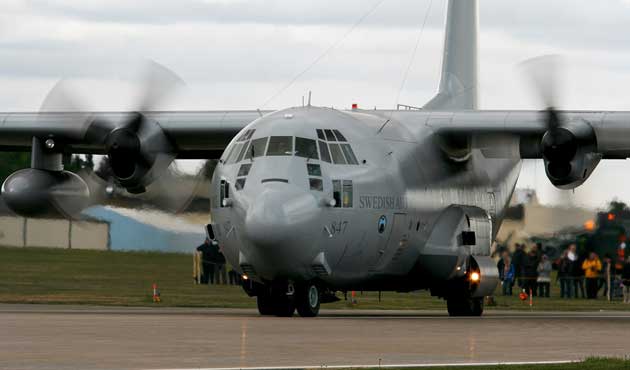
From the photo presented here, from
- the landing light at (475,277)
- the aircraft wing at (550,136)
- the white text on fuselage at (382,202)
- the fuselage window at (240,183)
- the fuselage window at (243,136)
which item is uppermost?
the aircraft wing at (550,136)

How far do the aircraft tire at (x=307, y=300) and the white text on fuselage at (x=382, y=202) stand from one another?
69.4 inches

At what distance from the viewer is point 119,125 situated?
96.5 ft

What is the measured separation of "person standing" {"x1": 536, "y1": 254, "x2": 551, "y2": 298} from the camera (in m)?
41.9

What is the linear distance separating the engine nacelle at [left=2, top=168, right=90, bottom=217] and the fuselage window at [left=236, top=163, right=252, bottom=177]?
7.46 m

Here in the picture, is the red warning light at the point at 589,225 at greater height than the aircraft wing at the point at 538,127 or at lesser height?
lesser

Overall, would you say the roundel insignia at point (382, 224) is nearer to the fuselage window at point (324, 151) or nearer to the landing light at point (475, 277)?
the fuselage window at point (324, 151)

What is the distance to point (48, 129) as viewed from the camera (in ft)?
101

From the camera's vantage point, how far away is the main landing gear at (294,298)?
2472cm

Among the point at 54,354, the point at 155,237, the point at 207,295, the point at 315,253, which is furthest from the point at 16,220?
the point at 54,354

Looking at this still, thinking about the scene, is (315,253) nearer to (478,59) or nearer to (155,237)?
(478,59)

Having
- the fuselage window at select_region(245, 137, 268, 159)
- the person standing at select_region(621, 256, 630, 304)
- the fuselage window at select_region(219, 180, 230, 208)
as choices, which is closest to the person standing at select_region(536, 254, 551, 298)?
the person standing at select_region(621, 256, 630, 304)

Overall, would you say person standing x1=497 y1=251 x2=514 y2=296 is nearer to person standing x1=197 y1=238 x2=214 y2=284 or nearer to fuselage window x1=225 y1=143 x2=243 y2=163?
person standing x1=197 y1=238 x2=214 y2=284

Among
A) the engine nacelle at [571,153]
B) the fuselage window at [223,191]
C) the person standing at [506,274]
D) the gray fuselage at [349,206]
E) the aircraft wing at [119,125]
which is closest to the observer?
the gray fuselage at [349,206]

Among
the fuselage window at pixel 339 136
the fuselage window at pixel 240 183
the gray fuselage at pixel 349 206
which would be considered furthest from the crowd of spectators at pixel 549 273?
the fuselage window at pixel 240 183
